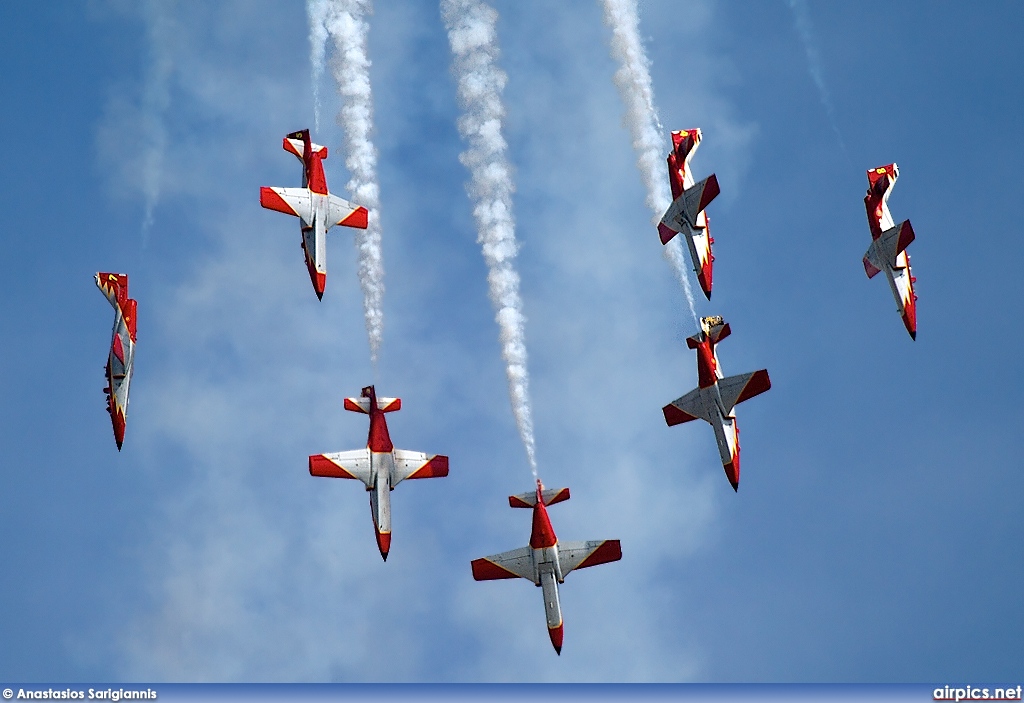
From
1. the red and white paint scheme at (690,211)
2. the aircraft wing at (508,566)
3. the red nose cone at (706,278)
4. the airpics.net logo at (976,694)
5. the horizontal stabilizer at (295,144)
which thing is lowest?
the airpics.net logo at (976,694)

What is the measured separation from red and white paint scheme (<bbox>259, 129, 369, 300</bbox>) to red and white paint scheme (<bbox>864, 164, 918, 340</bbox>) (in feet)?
77.7

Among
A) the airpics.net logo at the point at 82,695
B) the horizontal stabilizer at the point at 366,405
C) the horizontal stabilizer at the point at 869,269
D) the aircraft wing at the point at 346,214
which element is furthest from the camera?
the horizontal stabilizer at the point at 366,405

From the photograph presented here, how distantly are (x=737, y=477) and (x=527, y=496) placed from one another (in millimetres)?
8998

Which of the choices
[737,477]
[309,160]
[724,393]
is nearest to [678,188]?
[724,393]

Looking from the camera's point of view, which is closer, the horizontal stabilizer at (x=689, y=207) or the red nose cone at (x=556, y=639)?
the red nose cone at (x=556, y=639)

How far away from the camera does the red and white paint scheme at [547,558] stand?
52.6 metres

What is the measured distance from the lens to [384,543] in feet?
181

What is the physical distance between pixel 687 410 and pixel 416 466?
43.6ft

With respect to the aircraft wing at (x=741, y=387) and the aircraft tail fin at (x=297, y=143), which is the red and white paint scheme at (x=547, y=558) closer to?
the aircraft wing at (x=741, y=387)

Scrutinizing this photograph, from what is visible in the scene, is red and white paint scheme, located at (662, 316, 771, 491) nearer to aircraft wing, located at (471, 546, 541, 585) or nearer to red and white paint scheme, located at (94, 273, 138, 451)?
aircraft wing, located at (471, 546, 541, 585)

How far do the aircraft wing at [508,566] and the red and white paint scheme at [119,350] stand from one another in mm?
16147

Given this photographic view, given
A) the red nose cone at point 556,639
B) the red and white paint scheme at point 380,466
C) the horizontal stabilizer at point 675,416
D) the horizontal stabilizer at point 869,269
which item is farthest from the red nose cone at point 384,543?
the horizontal stabilizer at point 869,269

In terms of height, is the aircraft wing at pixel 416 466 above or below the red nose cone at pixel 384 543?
above

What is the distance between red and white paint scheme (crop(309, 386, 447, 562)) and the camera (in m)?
56.0
